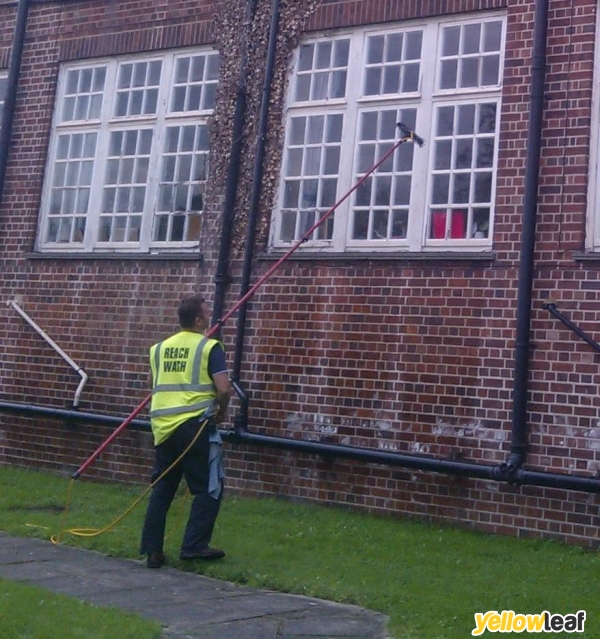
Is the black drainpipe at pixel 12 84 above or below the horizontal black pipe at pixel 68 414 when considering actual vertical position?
above

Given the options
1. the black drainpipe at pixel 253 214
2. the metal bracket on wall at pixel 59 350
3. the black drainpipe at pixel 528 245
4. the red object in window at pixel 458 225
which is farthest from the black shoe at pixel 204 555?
the metal bracket on wall at pixel 59 350

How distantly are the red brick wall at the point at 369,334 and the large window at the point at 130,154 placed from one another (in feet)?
0.87

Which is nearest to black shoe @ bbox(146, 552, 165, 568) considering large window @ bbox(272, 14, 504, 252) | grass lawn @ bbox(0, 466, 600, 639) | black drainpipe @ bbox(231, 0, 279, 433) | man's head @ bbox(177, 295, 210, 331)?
grass lawn @ bbox(0, 466, 600, 639)

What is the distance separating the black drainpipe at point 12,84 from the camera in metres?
12.6

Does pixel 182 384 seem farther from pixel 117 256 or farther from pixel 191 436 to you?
pixel 117 256

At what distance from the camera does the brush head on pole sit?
378 inches

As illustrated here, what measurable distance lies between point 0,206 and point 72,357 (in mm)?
2233

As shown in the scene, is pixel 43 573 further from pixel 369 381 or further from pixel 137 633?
pixel 369 381

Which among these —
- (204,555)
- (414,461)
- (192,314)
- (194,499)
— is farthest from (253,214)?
(204,555)

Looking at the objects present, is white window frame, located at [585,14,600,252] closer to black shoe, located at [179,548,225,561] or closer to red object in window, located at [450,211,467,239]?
red object in window, located at [450,211,467,239]

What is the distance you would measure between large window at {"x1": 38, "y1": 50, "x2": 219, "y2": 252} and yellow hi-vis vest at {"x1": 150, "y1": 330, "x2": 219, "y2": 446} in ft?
12.2

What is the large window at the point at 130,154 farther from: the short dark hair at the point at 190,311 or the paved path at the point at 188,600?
the paved path at the point at 188,600

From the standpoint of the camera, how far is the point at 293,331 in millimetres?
10133

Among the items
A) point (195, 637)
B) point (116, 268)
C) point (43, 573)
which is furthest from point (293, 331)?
point (195, 637)
